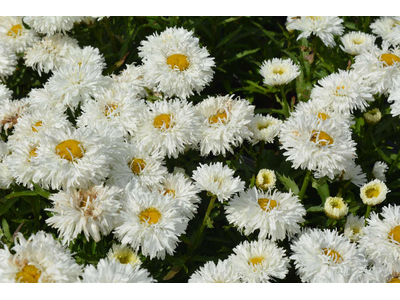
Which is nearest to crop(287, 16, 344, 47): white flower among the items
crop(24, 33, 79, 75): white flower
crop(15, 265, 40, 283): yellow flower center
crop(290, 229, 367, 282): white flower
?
crop(290, 229, 367, 282): white flower

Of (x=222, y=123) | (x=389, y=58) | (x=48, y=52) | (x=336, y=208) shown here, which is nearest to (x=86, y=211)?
(x=222, y=123)

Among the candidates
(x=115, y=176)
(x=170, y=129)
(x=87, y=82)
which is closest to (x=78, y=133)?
(x=115, y=176)

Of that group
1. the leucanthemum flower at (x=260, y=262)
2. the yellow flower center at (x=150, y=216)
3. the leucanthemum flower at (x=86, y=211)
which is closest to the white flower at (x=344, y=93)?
the leucanthemum flower at (x=260, y=262)

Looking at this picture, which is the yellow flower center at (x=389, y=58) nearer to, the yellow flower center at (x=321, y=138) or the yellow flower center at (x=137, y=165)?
the yellow flower center at (x=321, y=138)

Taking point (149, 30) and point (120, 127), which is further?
point (149, 30)

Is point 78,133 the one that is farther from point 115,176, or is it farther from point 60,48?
point 60,48

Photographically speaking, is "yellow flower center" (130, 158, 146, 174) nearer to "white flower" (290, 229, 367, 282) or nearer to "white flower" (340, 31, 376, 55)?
"white flower" (290, 229, 367, 282)

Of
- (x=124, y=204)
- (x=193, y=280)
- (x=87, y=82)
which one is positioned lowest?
(x=193, y=280)
